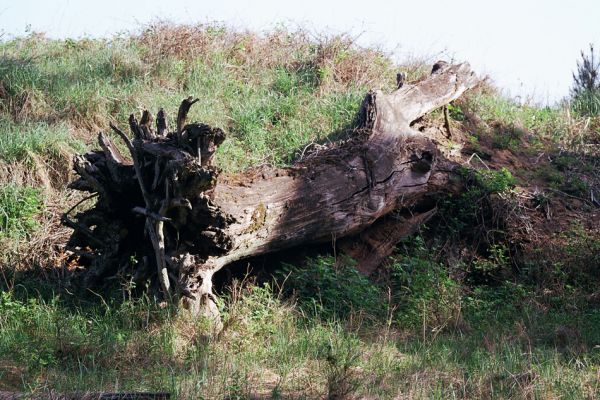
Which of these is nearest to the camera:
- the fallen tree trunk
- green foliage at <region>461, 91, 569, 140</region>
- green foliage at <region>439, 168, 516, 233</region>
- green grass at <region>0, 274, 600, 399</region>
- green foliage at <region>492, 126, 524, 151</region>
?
green grass at <region>0, 274, 600, 399</region>

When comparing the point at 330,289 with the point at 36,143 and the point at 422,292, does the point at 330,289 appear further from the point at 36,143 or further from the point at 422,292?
the point at 36,143

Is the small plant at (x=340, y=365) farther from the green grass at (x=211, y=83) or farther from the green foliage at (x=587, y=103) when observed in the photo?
the green foliage at (x=587, y=103)

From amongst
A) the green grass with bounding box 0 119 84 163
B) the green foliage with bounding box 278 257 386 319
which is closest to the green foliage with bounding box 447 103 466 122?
the green foliage with bounding box 278 257 386 319

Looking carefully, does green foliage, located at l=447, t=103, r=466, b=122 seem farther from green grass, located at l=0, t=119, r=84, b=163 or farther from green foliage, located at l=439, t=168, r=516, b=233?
green grass, located at l=0, t=119, r=84, b=163

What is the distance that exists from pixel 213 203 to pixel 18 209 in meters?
3.25

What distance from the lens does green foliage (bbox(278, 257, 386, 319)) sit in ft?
25.8

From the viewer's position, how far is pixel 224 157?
10836 mm

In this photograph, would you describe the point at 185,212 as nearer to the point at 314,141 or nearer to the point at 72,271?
the point at 72,271

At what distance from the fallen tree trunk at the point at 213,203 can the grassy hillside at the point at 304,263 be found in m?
0.32

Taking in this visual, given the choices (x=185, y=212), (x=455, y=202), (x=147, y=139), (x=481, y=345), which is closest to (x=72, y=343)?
(x=185, y=212)

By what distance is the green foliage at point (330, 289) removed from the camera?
787 centimetres

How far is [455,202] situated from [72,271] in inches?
180

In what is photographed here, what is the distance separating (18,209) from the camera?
30.7 feet

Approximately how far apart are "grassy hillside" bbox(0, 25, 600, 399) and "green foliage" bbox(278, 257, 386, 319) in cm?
3
